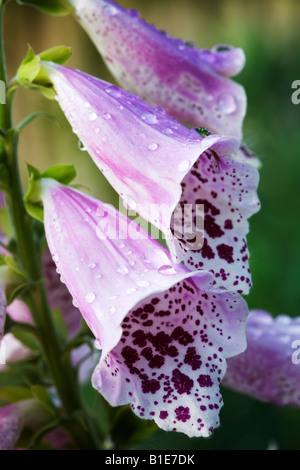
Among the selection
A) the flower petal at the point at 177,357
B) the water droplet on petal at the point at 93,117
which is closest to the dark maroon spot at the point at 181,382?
the flower petal at the point at 177,357

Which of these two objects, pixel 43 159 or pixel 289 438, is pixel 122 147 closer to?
pixel 289 438

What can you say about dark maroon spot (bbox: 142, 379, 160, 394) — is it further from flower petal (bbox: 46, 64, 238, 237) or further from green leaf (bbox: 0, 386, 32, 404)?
green leaf (bbox: 0, 386, 32, 404)

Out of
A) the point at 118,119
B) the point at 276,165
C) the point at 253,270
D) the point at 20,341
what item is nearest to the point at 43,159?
the point at 276,165

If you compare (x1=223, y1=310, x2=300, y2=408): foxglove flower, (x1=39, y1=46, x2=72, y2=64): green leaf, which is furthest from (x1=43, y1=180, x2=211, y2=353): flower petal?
(x1=223, y1=310, x2=300, y2=408): foxglove flower

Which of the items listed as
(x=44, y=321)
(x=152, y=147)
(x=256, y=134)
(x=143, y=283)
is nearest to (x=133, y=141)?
(x=152, y=147)

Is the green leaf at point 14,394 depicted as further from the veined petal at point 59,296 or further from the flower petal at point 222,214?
the flower petal at point 222,214

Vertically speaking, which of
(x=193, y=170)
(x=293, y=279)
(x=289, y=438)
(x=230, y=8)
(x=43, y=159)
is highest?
(x=193, y=170)
